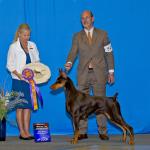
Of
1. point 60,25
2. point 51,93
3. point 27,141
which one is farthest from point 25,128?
point 60,25

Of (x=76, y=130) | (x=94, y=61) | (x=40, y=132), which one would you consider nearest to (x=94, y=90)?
(x=94, y=61)

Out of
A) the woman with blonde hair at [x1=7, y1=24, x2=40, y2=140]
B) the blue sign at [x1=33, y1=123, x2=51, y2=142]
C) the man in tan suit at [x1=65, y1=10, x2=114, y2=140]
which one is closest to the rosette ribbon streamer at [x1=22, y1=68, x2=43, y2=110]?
the woman with blonde hair at [x1=7, y1=24, x2=40, y2=140]

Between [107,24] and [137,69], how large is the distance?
2.32 feet

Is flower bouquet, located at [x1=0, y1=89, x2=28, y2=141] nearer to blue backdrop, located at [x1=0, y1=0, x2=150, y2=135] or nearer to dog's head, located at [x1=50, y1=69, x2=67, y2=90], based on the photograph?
dog's head, located at [x1=50, y1=69, x2=67, y2=90]

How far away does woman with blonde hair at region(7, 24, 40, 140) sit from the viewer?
5.91 meters

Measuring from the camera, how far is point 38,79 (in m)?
6.10

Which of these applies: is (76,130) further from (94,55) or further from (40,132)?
(94,55)

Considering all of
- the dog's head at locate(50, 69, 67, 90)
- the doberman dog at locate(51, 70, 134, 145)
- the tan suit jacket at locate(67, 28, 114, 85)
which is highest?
the tan suit jacket at locate(67, 28, 114, 85)

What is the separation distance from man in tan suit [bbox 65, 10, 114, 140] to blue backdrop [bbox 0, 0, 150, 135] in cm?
71

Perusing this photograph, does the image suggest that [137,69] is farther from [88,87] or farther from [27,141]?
[27,141]

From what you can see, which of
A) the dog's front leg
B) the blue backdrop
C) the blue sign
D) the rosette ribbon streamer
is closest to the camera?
the dog's front leg

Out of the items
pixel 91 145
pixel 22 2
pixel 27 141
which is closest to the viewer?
pixel 91 145

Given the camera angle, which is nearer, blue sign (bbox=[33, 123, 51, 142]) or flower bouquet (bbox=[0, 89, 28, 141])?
blue sign (bbox=[33, 123, 51, 142])

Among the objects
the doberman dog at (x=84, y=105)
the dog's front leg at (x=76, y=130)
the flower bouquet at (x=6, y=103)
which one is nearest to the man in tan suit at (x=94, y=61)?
the doberman dog at (x=84, y=105)
